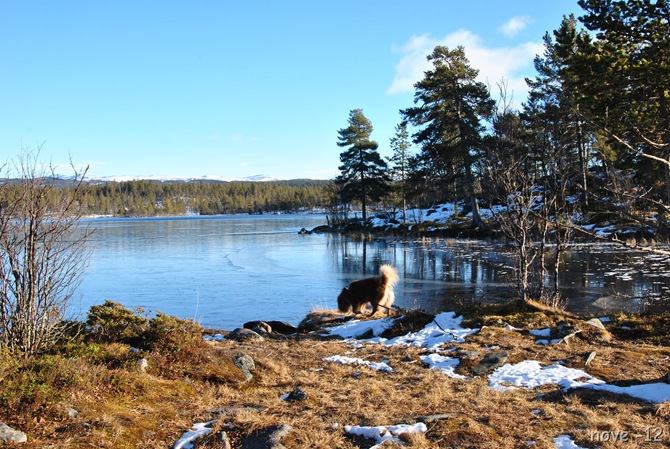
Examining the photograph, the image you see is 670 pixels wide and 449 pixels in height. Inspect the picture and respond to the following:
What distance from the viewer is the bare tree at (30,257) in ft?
18.6

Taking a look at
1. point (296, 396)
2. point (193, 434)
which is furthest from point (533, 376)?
point (193, 434)

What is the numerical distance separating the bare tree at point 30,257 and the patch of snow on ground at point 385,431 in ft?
13.0

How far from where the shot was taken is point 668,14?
9.26 meters

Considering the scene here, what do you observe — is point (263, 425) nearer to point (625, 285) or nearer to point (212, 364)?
point (212, 364)

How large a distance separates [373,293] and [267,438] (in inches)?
314

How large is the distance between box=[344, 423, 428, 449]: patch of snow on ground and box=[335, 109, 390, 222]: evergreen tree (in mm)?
50728

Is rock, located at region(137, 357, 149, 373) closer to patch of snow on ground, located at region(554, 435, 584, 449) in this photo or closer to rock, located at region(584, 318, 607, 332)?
patch of snow on ground, located at region(554, 435, 584, 449)

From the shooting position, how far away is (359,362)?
753 centimetres

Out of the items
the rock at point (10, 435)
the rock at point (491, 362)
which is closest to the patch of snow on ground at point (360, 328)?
the rock at point (491, 362)

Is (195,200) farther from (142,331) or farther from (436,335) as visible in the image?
(142,331)

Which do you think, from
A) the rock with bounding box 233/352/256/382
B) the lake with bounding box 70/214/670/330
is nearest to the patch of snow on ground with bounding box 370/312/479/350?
the rock with bounding box 233/352/256/382

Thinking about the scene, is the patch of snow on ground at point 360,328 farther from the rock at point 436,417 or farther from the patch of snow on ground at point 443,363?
the rock at point 436,417

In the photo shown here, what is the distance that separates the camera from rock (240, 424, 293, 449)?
13.5ft

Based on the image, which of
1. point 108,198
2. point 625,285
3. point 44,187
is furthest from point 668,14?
point 108,198
